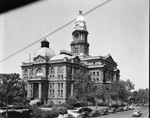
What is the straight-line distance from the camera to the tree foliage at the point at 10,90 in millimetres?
19203

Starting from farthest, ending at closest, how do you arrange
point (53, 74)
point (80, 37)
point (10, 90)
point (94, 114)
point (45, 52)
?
1. point (80, 37)
2. point (45, 52)
3. point (53, 74)
4. point (94, 114)
5. point (10, 90)

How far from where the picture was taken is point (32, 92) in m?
37.7

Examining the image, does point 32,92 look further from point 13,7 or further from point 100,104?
point 13,7

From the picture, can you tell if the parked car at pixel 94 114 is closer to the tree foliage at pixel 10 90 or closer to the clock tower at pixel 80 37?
the tree foliage at pixel 10 90

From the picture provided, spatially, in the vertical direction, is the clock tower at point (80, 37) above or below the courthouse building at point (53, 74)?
above

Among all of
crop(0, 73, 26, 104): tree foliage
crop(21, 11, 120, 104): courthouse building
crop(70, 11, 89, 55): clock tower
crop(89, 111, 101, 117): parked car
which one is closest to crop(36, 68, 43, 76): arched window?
crop(21, 11, 120, 104): courthouse building

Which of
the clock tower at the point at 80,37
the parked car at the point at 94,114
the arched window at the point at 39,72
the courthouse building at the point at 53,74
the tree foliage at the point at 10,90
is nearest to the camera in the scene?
the tree foliage at the point at 10,90

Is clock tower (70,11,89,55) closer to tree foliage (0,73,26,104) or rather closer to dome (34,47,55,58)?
dome (34,47,55,58)

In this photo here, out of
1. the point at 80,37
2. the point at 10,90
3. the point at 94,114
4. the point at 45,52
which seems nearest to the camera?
the point at 10,90

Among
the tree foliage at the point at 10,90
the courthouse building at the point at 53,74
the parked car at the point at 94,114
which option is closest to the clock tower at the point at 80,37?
the courthouse building at the point at 53,74

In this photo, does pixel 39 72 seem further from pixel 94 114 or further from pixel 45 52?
pixel 94 114

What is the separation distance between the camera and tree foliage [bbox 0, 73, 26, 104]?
1920 centimetres

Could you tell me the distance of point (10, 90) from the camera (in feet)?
64.4

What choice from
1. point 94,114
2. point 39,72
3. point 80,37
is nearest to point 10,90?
point 94,114
